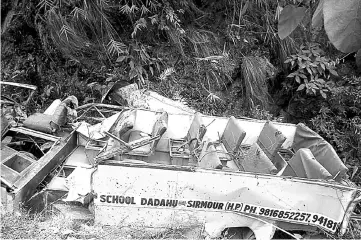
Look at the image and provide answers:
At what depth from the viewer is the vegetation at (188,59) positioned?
7.93m

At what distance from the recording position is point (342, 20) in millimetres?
843

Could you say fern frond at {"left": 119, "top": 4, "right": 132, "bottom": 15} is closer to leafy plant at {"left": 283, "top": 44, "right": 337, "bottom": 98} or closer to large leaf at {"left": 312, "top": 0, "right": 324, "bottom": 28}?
leafy plant at {"left": 283, "top": 44, "right": 337, "bottom": 98}

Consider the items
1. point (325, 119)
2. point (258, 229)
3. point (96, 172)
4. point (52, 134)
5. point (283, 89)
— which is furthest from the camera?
point (283, 89)

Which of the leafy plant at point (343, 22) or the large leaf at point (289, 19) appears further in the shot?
the large leaf at point (289, 19)

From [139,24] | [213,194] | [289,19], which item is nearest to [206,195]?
[213,194]

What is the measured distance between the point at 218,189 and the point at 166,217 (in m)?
0.70

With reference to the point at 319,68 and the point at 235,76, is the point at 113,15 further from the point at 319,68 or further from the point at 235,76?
the point at 319,68

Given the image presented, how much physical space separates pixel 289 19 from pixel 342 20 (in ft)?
0.72

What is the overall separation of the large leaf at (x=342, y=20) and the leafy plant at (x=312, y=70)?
7.46 metres

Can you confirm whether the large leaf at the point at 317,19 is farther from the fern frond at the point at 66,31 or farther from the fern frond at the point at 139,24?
the fern frond at the point at 66,31

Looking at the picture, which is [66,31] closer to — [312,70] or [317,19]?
[312,70]

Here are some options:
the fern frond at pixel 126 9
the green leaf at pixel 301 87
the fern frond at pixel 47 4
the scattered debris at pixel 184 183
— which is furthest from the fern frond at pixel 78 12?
the green leaf at pixel 301 87

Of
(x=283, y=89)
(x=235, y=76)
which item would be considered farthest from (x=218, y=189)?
(x=283, y=89)

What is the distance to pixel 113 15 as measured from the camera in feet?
27.1
